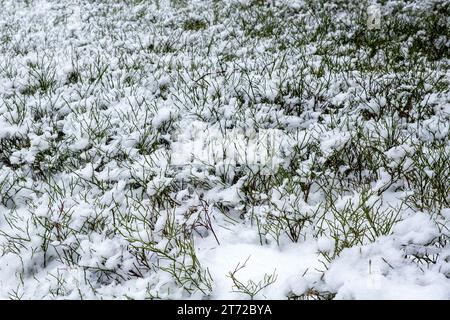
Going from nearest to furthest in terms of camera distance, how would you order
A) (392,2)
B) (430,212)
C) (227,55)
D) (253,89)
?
1. (430,212)
2. (253,89)
3. (227,55)
4. (392,2)

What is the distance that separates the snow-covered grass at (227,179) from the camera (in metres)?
1.91

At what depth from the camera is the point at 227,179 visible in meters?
2.68

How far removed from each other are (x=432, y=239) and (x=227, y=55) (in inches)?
170

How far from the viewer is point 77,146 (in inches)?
118

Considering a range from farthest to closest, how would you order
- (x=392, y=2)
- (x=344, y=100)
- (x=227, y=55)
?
(x=392, y=2)
(x=227, y=55)
(x=344, y=100)

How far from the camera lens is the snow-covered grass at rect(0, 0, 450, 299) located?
1.91 metres

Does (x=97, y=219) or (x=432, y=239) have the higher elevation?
(x=432, y=239)

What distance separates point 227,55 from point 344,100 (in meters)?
2.33

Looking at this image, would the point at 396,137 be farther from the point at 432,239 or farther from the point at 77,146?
the point at 77,146

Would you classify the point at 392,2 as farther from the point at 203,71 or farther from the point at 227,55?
the point at 203,71
